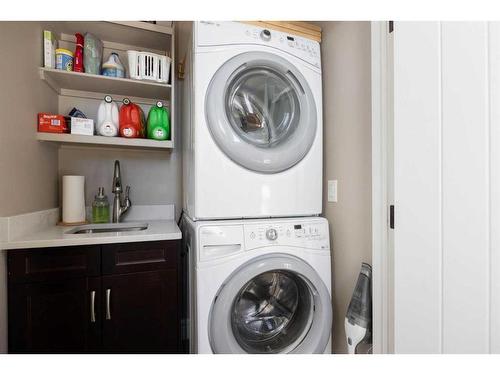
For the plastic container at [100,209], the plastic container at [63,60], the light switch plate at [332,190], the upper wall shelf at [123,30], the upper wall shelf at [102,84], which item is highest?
the upper wall shelf at [123,30]

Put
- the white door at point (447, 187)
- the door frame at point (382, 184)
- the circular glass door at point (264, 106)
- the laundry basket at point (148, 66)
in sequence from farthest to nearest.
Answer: the laundry basket at point (148, 66), the circular glass door at point (264, 106), the door frame at point (382, 184), the white door at point (447, 187)

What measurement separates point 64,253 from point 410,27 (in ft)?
5.43

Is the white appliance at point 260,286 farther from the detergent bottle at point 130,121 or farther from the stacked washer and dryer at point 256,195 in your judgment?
the detergent bottle at point 130,121

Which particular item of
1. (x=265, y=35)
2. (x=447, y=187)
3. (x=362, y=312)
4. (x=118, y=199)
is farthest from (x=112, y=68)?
(x=362, y=312)

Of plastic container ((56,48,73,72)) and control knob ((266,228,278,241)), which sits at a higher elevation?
plastic container ((56,48,73,72))

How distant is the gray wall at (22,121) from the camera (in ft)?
3.71

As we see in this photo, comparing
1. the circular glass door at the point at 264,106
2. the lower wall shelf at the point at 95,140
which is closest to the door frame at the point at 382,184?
the circular glass door at the point at 264,106

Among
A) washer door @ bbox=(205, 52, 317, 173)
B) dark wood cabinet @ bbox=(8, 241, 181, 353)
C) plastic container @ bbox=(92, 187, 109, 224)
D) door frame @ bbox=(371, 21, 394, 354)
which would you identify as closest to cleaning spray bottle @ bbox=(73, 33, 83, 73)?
plastic container @ bbox=(92, 187, 109, 224)

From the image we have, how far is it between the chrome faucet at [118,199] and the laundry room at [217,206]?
0.17m

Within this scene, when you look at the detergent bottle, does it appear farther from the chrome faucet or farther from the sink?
the sink

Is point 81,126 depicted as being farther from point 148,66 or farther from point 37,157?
point 148,66

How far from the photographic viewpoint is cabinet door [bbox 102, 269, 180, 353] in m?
1.21

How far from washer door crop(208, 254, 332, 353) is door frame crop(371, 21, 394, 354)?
0.25m

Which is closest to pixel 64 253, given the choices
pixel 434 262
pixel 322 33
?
pixel 434 262
